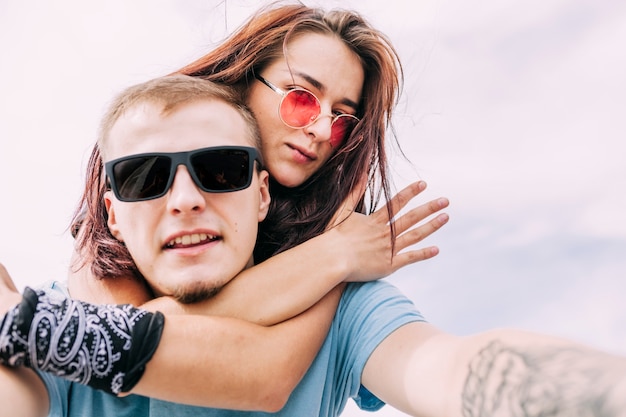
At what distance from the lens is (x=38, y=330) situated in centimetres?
225

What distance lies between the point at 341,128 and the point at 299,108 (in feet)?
1.09

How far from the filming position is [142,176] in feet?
9.68

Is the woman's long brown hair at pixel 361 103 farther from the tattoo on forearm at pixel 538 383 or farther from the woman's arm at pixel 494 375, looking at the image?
the tattoo on forearm at pixel 538 383

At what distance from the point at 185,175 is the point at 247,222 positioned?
38 centimetres

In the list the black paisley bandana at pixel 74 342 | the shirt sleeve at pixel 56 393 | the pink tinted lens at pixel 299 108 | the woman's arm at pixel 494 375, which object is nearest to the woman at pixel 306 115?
the pink tinted lens at pixel 299 108

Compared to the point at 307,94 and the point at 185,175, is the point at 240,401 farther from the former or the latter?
the point at 307,94

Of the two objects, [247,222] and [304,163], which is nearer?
[247,222]

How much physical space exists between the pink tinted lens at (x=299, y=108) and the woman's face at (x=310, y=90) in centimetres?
3

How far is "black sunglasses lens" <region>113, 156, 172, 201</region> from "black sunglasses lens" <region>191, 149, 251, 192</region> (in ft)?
0.46

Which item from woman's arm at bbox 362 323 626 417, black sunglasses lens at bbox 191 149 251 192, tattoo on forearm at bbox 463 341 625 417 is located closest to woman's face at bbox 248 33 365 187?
black sunglasses lens at bbox 191 149 251 192

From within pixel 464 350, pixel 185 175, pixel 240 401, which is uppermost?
pixel 185 175

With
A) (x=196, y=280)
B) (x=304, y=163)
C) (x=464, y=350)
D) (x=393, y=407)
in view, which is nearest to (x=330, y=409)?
(x=393, y=407)

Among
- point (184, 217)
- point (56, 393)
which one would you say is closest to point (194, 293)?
point (184, 217)

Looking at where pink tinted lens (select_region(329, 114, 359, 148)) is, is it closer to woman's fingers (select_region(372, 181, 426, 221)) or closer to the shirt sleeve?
woman's fingers (select_region(372, 181, 426, 221))
